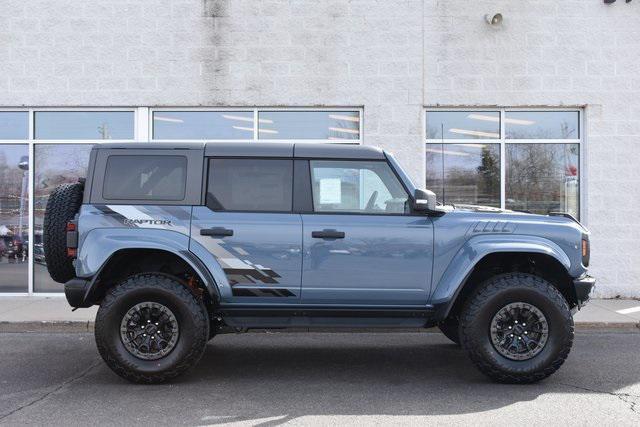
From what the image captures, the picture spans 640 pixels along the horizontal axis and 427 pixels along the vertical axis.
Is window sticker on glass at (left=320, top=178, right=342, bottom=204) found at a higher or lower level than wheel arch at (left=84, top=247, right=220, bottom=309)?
higher

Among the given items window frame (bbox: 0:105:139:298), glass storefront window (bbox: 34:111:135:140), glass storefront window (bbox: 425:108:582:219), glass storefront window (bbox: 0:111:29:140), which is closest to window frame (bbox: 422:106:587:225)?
glass storefront window (bbox: 425:108:582:219)

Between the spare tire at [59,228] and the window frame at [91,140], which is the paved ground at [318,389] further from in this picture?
the window frame at [91,140]

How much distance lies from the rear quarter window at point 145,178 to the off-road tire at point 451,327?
284 centimetres

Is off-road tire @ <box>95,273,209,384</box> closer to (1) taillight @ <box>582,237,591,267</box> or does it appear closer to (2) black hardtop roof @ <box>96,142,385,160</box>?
(2) black hardtop roof @ <box>96,142,385,160</box>

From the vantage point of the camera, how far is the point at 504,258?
599 centimetres

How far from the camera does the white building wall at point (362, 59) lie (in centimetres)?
1090

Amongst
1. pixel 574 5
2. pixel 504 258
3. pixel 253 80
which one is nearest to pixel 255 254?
pixel 504 258

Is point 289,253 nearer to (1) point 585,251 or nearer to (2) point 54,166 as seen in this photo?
(1) point 585,251

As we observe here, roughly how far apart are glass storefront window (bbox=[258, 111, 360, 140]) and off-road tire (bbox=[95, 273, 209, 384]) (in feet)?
19.5

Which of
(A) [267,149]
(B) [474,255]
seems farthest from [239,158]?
(B) [474,255]

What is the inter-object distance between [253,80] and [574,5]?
551cm

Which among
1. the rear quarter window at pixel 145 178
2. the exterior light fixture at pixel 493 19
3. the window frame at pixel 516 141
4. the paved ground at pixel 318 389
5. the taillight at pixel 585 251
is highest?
the exterior light fixture at pixel 493 19

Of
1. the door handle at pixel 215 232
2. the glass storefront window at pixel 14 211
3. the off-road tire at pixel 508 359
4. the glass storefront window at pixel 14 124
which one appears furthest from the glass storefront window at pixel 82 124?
the off-road tire at pixel 508 359

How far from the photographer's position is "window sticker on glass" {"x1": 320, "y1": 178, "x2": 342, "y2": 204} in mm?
5839
